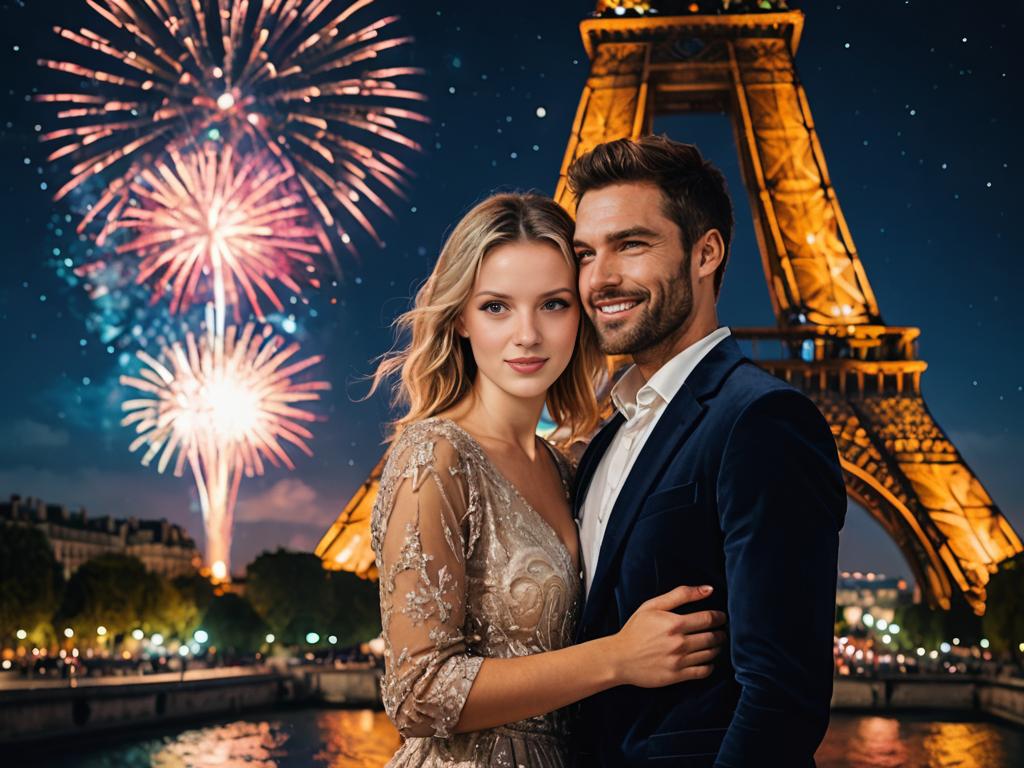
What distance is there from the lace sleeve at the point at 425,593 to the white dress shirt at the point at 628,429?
0.91 feet

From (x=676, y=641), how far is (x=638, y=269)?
2.40 ft

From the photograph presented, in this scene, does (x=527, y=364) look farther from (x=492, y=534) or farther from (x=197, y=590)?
(x=197, y=590)

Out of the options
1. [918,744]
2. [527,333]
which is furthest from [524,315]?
[918,744]

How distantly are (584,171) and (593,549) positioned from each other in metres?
0.78

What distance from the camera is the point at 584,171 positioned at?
7.99 feet

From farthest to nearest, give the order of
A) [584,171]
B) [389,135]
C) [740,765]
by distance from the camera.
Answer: [389,135]
[584,171]
[740,765]

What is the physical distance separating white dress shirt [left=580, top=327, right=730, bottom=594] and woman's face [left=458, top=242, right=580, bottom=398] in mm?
172

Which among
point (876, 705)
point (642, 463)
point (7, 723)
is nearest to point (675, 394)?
point (642, 463)

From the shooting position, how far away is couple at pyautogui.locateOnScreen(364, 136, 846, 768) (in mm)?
1988

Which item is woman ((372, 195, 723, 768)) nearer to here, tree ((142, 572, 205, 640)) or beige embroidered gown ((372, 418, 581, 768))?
beige embroidered gown ((372, 418, 581, 768))

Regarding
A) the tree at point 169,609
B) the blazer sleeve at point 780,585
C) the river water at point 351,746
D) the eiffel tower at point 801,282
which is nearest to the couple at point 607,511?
the blazer sleeve at point 780,585

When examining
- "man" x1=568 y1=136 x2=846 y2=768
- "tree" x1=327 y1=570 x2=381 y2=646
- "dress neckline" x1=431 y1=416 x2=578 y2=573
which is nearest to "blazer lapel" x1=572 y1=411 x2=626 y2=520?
"man" x1=568 y1=136 x2=846 y2=768

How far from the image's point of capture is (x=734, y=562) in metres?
2.01

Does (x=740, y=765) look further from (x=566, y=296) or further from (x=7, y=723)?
(x=7, y=723)
